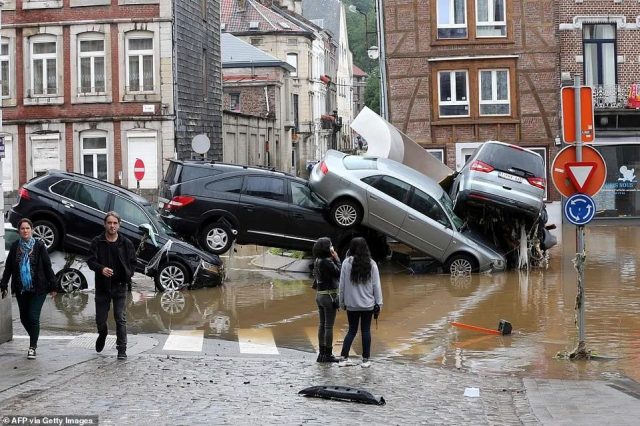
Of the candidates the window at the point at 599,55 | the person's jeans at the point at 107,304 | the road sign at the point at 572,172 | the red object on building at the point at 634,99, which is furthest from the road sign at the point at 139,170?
the road sign at the point at 572,172

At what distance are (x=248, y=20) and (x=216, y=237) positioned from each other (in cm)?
5361

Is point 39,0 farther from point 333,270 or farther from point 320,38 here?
point 320,38

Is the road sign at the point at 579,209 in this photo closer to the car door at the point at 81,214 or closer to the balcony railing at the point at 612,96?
the car door at the point at 81,214

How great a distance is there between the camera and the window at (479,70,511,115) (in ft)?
122

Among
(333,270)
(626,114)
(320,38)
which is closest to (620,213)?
(626,114)

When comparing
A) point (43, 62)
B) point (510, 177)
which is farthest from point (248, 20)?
point (510, 177)

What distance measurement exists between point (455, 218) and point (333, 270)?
1042 cm

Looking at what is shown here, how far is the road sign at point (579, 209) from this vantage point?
1284 cm

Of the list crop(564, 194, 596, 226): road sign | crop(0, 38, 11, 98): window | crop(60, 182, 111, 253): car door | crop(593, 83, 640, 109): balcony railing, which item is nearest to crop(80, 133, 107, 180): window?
crop(0, 38, 11, 98): window

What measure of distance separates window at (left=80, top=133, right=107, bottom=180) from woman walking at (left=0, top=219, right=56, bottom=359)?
81.0 ft

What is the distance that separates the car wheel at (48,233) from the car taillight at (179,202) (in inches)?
99.1

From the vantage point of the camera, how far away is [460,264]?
22578 mm

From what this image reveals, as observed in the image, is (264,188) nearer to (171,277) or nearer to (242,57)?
(171,277)

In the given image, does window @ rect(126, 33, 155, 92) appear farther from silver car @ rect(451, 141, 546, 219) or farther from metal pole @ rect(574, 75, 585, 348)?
metal pole @ rect(574, 75, 585, 348)
